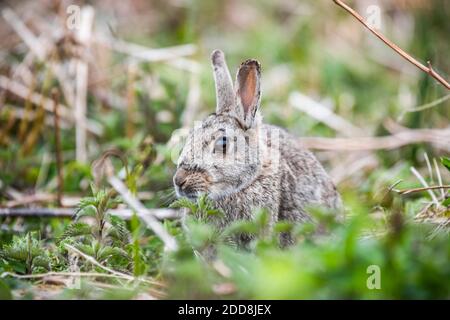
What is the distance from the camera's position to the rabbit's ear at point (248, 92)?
418cm

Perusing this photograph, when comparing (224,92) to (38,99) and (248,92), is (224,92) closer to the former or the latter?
(248,92)

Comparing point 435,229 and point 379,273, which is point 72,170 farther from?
point 379,273

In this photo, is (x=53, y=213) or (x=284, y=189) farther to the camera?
(x=53, y=213)

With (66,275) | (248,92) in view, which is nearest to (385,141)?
(248,92)

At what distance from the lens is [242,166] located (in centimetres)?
417

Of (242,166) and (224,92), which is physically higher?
(224,92)

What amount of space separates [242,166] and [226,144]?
164 millimetres

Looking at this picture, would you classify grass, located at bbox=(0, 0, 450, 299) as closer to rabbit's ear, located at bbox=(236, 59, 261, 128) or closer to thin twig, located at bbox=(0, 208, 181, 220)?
thin twig, located at bbox=(0, 208, 181, 220)

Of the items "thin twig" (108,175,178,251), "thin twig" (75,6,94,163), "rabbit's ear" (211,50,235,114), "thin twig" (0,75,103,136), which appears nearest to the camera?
"thin twig" (108,175,178,251)

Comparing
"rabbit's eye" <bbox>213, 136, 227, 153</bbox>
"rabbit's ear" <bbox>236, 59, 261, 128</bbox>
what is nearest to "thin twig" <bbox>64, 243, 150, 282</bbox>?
"rabbit's eye" <bbox>213, 136, 227, 153</bbox>

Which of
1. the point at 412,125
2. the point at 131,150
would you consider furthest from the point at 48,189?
the point at 412,125

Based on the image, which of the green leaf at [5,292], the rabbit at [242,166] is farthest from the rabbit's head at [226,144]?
the green leaf at [5,292]

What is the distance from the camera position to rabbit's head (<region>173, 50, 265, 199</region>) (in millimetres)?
3979

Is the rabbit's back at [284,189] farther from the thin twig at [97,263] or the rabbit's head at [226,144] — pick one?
the thin twig at [97,263]
